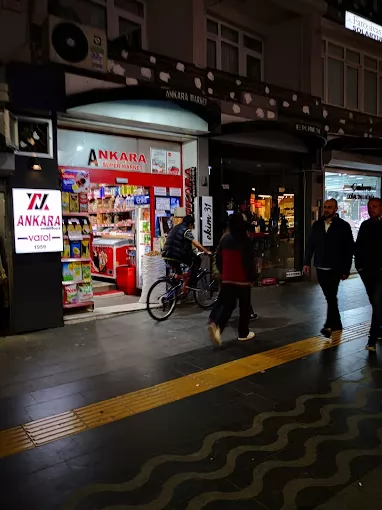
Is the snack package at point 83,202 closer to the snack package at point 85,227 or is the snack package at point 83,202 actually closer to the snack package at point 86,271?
the snack package at point 85,227

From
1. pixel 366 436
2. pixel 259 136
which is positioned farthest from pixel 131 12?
pixel 366 436

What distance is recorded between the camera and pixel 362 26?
12344mm

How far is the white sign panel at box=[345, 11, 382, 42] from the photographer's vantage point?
1216 centimetres

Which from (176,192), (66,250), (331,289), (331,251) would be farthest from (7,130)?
(331,289)

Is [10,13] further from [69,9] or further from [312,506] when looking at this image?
[312,506]

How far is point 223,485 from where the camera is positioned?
2902 mm

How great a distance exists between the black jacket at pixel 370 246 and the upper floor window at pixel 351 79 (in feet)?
26.9

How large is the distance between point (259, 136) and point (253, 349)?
21.1 ft

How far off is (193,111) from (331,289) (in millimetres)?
4207

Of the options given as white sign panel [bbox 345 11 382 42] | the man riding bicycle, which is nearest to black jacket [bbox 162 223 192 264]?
the man riding bicycle

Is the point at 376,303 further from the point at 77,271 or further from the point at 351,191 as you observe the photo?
the point at 351,191

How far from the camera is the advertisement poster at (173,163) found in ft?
31.1

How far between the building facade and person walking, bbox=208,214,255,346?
2.86m

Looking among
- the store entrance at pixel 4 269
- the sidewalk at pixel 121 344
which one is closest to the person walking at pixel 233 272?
the sidewalk at pixel 121 344
